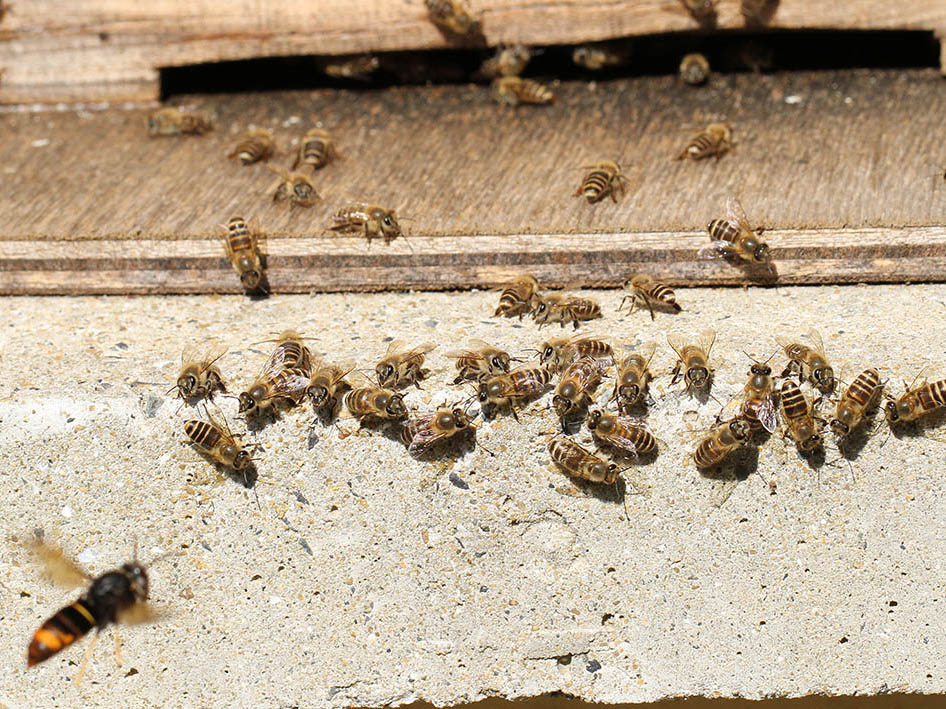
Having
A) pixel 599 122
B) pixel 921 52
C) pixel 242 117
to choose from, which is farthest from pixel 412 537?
pixel 921 52

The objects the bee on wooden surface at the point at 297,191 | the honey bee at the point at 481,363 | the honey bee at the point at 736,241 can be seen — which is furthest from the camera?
the bee on wooden surface at the point at 297,191

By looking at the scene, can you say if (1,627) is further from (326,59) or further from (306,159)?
(326,59)

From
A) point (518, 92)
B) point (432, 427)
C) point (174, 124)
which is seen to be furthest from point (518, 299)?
point (174, 124)

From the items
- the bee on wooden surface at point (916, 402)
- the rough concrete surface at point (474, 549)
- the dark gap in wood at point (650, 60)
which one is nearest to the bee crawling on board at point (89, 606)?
the rough concrete surface at point (474, 549)

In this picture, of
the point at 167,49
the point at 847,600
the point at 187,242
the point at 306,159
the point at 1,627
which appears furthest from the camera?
the point at 167,49

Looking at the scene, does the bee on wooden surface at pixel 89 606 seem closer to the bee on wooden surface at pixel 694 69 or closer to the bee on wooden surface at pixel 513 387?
the bee on wooden surface at pixel 513 387

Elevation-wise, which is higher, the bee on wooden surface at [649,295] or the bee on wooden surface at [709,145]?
the bee on wooden surface at [709,145]

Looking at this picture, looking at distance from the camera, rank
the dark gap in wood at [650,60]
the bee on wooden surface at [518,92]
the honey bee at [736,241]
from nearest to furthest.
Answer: the honey bee at [736,241] → the bee on wooden surface at [518,92] → the dark gap in wood at [650,60]
